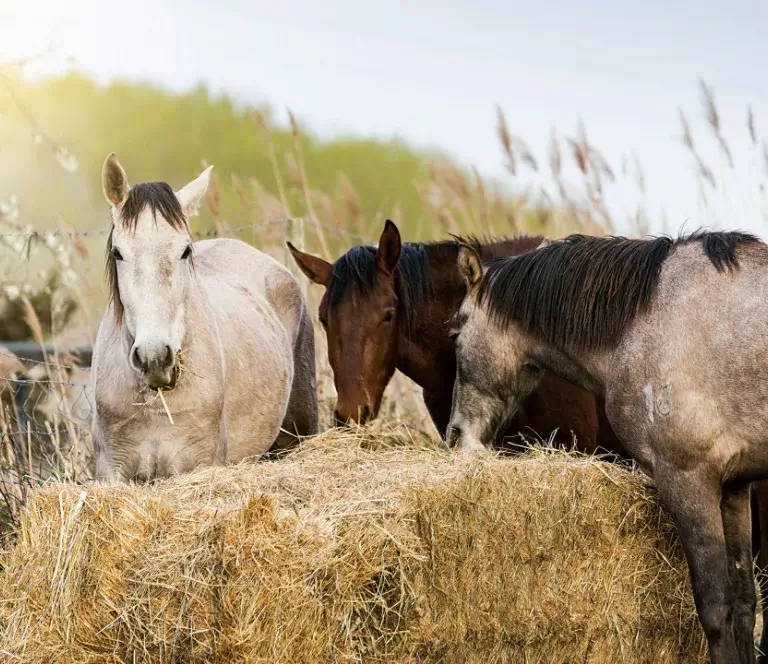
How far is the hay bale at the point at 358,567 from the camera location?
3.19 metres

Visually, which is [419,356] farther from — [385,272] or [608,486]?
[608,486]

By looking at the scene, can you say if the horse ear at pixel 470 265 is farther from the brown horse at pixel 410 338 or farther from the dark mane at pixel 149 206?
the dark mane at pixel 149 206

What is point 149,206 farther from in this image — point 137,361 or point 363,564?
point 363,564

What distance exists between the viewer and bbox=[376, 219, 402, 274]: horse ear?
5.41 meters

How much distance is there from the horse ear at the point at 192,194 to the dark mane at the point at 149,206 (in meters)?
0.20

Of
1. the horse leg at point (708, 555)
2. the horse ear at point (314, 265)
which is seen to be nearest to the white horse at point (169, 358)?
the horse ear at point (314, 265)

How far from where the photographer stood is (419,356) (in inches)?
220

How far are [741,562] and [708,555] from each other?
396mm

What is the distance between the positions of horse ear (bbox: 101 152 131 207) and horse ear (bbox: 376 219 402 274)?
160 cm

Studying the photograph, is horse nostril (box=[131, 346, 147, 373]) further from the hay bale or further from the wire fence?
the wire fence

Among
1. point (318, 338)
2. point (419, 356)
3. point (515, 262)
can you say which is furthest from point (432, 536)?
point (318, 338)

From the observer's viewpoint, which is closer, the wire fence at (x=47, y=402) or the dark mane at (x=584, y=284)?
the dark mane at (x=584, y=284)

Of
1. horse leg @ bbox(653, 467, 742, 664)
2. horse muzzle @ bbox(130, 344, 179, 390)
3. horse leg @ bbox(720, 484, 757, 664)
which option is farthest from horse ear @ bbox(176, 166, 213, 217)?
horse leg @ bbox(720, 484, 757, 664)

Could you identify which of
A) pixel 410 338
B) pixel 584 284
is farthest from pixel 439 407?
pixel 584 284
